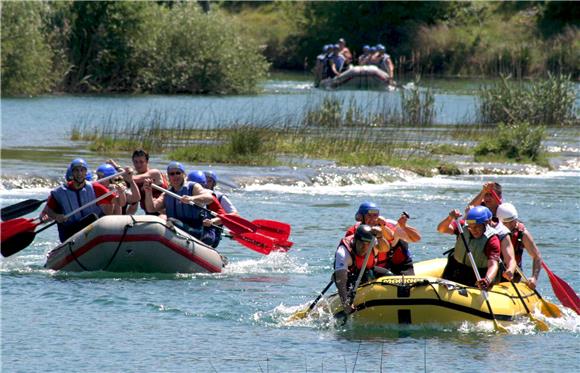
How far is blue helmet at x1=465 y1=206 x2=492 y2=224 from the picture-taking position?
14.2 meters

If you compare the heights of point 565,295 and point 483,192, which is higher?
point 483,192

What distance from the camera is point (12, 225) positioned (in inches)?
704

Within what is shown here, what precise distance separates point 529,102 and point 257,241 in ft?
61.5

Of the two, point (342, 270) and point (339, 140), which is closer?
point (342, 270)

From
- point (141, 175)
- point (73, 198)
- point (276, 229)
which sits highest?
point (141, 175)

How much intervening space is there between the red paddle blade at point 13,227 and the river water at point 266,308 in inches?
19.3

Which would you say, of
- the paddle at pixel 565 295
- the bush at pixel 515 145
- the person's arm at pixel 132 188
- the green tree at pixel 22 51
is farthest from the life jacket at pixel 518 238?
the green tree at pixel 22 51

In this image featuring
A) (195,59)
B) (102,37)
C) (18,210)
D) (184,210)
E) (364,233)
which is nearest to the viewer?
(364,233)

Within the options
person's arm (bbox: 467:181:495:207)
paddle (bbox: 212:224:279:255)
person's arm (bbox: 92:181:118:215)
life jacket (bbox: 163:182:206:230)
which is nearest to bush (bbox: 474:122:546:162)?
paddle (bbox: 212:224:279:255)

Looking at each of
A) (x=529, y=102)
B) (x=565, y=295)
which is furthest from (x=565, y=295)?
(x=529, y=102)

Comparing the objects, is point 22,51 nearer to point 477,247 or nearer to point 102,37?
point 102,37

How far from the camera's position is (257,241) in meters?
18.6

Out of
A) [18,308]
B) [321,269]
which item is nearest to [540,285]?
[321,269]

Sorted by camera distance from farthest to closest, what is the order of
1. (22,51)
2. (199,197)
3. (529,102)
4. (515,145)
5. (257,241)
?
(22,51) < (529,102) < (515,145) < (257,241) < (199,197)
